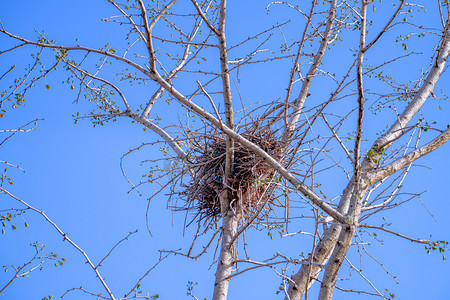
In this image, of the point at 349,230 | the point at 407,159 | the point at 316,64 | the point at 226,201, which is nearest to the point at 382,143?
the point at 407,159

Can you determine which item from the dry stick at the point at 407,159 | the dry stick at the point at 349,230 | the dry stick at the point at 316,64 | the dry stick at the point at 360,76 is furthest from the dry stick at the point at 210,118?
the dry stick at the point at 316,64

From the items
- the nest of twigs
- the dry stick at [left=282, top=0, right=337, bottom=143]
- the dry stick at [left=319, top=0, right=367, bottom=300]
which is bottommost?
the dry stick at [left=319, top=0, right=367, bottom=300]

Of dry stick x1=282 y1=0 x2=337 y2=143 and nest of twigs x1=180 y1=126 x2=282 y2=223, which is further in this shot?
dry stick x1=282 y1=0 x2=337 y2=143

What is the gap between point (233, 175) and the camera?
10.7 feet

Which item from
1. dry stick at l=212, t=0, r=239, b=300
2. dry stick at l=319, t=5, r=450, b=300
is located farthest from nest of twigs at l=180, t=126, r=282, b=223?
dry stick at l=319, t=5, r=450, b=300

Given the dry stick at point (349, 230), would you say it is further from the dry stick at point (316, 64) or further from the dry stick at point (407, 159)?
the dry stick at point (316, 64)

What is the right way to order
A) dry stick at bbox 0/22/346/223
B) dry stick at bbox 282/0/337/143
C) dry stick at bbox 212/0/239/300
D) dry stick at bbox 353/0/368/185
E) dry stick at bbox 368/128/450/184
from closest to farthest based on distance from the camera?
dry stick at bbox 353/0/368/185 < dry stick at bbox 0/22/346/223 < dry stick at bbox 212/0/239/300 < dry stick at bbox 368/128/450/184 < dry stick at bbox 282/0/337/143

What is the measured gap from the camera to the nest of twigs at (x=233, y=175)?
321cm

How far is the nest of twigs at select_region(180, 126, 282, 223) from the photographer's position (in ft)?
10.5

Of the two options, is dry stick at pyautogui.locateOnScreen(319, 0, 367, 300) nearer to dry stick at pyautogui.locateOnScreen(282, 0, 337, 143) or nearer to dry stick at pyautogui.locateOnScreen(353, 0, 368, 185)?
dry stick at pyautogui.locateOnScreen(353, 0, 368, 185)

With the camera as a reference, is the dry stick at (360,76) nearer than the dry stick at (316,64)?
Yes

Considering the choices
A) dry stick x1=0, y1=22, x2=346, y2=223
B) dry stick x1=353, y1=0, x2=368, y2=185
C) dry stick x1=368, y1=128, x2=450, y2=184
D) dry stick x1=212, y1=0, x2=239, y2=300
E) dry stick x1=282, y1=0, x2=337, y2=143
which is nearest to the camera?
dry stick x1=353, y1=0, x2=368, y2=185

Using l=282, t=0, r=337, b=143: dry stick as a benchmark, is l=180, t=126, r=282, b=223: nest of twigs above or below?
below

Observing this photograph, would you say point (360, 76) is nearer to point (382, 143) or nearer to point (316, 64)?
point (382, 143)
